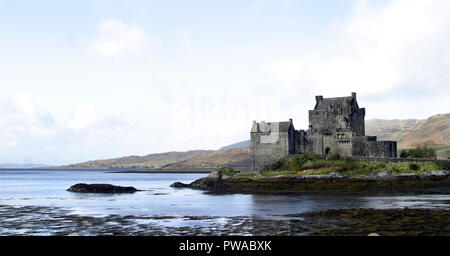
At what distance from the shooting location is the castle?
68.2 metres

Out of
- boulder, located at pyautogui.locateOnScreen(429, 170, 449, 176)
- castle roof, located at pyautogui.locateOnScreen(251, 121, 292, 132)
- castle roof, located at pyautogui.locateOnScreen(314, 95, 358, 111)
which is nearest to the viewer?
boulder, located at pyautogui.locateOnScreen(429, 170, 449, 176)

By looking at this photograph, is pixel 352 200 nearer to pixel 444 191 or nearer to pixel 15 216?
pixel 444 191

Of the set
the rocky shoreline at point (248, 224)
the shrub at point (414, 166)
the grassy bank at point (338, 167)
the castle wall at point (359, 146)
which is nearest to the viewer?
the rocky shoreline at point (248, 224)

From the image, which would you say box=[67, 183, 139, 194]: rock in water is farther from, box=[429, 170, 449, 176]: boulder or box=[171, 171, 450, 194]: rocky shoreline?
box=[429, 170, 449, 176]: boulder

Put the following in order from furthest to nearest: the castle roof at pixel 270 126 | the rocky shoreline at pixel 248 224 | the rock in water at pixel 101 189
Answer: the castle roof at pixel 270 126
the rock in water at pixel 101 189
the rocky shoreline at pixel 248 224

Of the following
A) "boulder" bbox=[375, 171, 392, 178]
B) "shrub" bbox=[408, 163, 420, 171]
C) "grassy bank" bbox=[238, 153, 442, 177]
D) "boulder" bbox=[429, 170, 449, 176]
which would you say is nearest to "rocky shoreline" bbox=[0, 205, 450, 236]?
"boulder" bbox=[375, 171, 392, 178]

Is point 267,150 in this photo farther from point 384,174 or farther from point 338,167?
point 384,174

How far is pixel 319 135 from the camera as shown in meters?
70.7

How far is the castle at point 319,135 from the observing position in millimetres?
68188

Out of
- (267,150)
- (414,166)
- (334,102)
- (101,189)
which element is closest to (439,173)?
(414,166)

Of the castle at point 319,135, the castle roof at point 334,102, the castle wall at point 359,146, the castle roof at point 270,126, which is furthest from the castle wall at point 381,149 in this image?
the castle roof at point 270,126

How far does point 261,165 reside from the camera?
2763 inches

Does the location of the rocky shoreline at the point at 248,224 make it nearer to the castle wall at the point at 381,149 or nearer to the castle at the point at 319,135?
the castle wall at the point at 381,149

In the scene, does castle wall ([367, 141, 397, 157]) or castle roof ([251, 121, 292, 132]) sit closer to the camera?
castle wall ([367, 141, 397, 157])
